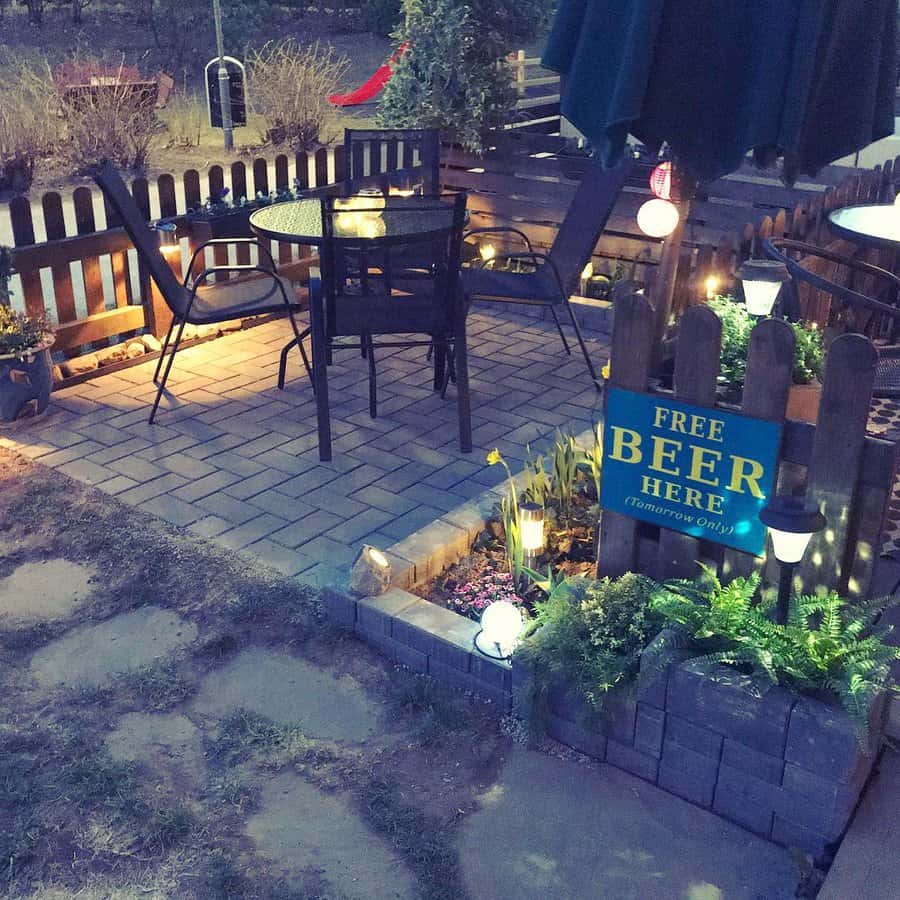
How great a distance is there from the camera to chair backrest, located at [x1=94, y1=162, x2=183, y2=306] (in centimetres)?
471

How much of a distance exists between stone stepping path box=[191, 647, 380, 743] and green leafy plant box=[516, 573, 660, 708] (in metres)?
0.54

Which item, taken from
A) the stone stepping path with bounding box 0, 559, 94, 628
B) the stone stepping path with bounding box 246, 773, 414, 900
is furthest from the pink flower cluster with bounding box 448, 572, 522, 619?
the stone stepping path with bounding box 0, 559, 94, 628

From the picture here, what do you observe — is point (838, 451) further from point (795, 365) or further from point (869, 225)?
point (869, 225)

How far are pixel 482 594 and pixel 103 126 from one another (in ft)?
37.0

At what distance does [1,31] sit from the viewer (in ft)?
93.1

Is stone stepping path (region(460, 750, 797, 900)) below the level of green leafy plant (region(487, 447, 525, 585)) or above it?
below

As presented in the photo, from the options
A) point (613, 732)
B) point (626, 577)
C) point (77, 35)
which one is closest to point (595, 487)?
point (626, 577)

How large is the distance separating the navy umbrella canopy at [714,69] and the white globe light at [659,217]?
1.37 m

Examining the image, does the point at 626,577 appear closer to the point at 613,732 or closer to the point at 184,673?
the point at 613,732

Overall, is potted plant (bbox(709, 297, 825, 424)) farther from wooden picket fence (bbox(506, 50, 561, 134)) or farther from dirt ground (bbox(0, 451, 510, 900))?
wooden picket fence (bbox(506, 50, 561, 134))

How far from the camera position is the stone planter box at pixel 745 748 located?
Answer: 224cm

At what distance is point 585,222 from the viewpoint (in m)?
5.32

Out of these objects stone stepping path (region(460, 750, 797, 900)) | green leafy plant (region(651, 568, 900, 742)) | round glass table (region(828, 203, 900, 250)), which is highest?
round glass table (region(828, 203, 900, 250))

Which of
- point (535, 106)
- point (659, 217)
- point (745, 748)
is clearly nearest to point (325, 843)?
point (745, 748)
